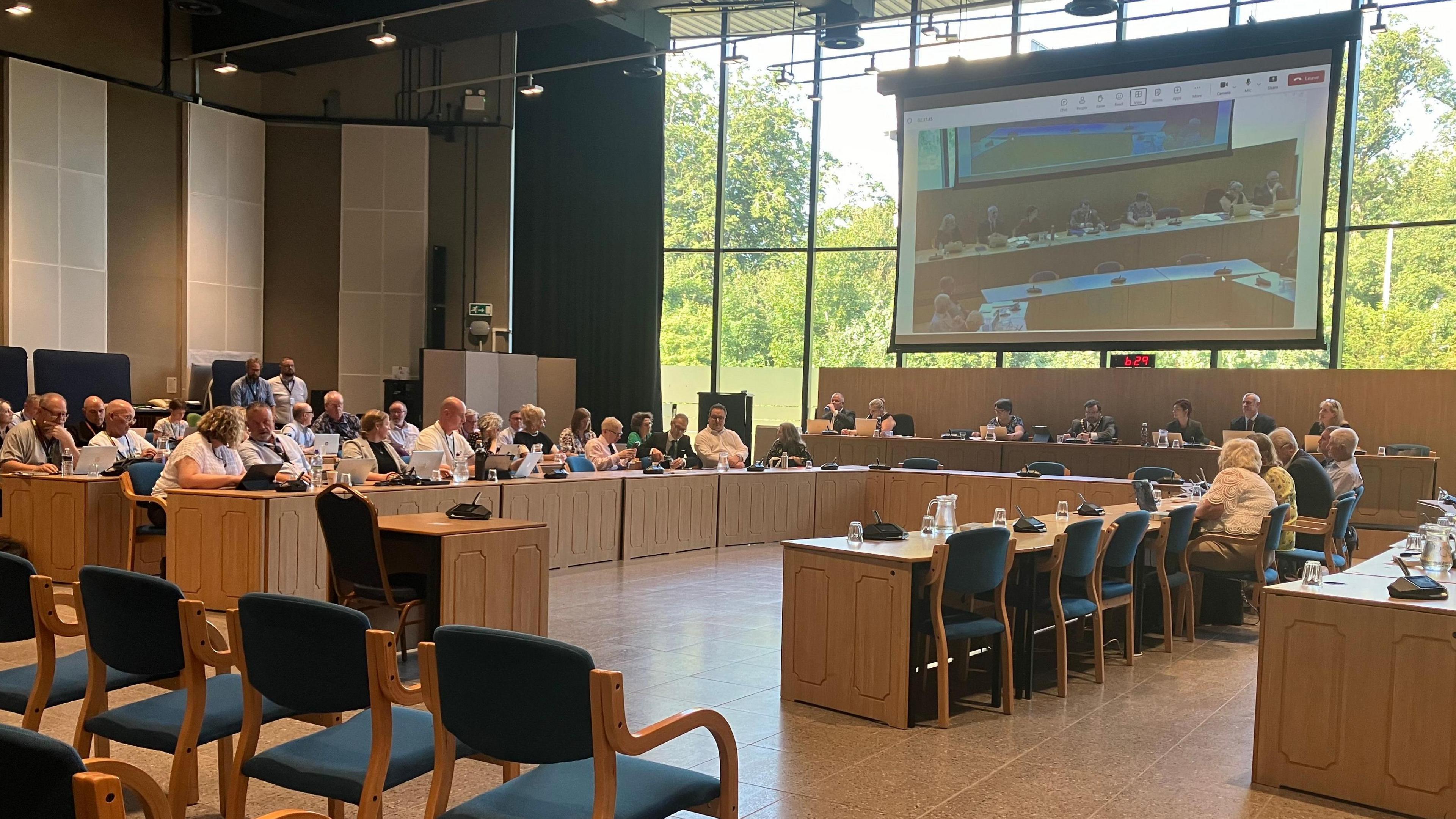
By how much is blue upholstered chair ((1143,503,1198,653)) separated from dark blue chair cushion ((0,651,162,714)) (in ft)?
17.4

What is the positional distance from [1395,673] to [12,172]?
44.0 ft

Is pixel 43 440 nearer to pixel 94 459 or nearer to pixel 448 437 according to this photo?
pixel 94 459

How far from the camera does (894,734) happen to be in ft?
15.1

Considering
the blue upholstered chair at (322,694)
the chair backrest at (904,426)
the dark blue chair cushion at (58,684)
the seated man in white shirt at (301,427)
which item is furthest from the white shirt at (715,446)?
the blue upholstered chair at (322,694)

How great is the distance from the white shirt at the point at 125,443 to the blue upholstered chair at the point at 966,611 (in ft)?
19.5

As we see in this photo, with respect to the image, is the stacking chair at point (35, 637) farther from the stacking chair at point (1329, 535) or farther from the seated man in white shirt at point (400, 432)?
the stacking chair at point (1329, 535)

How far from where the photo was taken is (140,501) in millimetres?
6988

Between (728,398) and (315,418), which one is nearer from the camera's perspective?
(315,418)

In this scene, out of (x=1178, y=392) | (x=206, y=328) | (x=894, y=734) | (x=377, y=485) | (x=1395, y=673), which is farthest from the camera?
(x=206, y=328)

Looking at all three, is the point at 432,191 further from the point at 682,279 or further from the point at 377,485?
the point at 377,485

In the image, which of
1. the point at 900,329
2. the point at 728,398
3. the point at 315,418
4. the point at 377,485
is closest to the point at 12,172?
the point at 315,418

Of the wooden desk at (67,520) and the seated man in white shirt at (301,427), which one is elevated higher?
the seated man in white shirt at (301,427)

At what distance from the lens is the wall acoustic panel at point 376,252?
15.2m

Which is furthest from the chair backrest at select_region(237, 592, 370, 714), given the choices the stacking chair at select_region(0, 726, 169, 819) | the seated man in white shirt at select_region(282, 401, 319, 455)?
the seated man in white shirt at select_region(282, 401, 319, 455)
